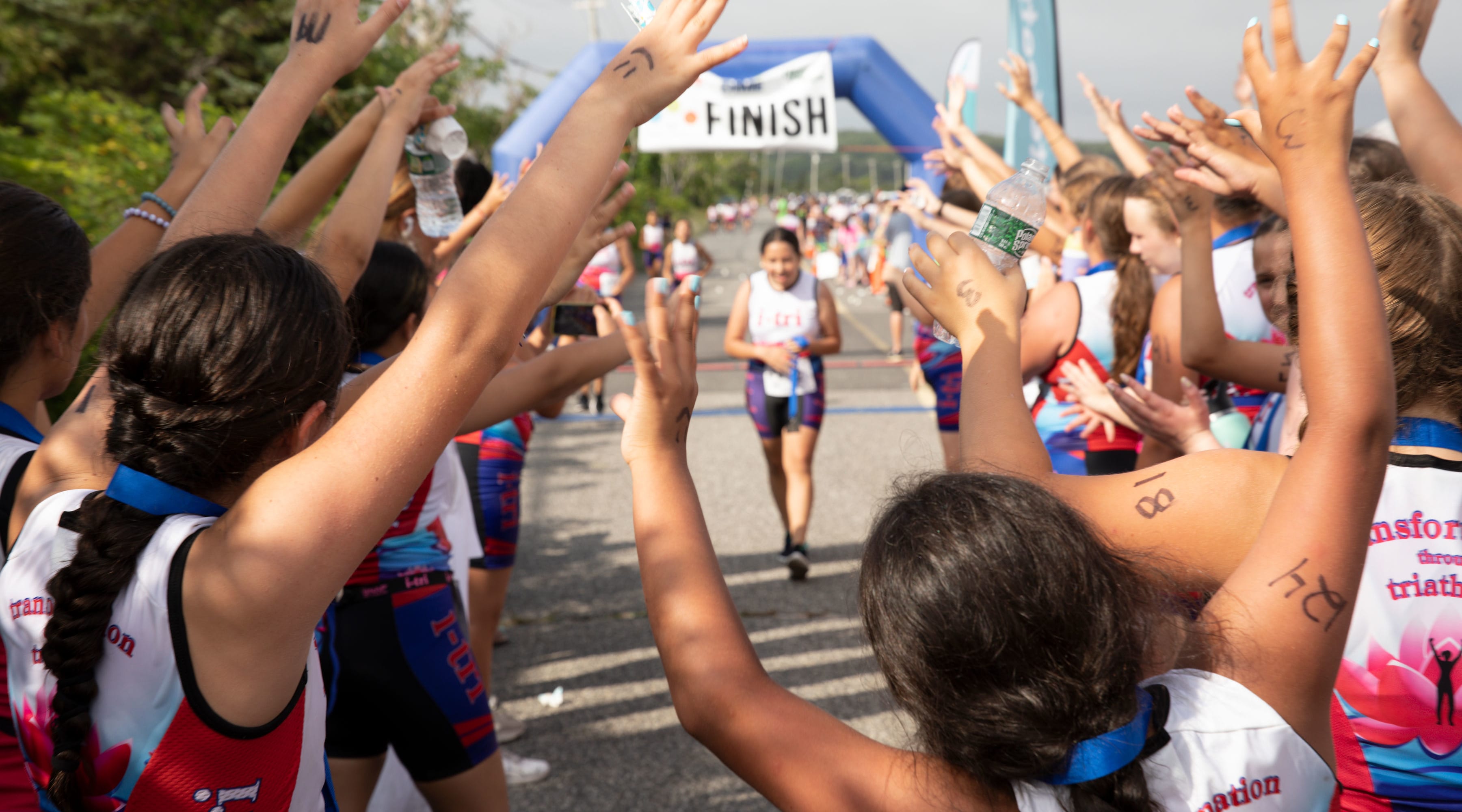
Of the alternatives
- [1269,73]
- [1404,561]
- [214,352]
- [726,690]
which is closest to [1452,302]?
[1404,561]

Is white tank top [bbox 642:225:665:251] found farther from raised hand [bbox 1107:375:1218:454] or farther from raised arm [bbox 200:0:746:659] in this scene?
raised arm [bbox 200:0:746:659]

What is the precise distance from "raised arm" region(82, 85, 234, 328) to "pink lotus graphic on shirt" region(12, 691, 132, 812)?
76 cm

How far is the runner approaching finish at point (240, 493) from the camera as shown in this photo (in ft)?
3.68

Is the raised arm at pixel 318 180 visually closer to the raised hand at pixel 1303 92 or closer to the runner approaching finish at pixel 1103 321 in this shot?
the raised hand at pixel 1303 92

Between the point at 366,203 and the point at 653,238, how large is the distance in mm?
17323

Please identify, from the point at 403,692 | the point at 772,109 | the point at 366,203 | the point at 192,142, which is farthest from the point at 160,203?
the point at 772,109

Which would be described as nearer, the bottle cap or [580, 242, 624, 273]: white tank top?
the bottle cap

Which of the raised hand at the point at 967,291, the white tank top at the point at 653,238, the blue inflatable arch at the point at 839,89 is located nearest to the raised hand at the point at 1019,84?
the raised hand at the point at 967,291

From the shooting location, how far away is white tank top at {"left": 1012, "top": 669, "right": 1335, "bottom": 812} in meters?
1.03

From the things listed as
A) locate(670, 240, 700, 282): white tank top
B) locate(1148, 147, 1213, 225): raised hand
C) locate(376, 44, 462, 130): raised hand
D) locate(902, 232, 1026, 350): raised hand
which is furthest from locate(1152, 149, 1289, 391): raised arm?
locate(670, 240, 700, 282): white tank top

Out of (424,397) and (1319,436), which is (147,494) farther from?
(1319,436)

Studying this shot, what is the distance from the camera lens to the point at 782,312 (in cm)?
600

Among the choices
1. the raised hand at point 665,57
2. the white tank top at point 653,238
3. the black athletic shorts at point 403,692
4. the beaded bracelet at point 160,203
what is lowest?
the black athletic shorts at point 403,692

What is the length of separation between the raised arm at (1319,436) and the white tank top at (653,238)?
17.3 meters
